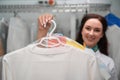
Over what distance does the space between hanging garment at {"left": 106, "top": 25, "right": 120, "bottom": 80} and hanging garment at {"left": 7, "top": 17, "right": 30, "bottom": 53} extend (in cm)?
57

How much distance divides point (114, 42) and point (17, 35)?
67 centimetres

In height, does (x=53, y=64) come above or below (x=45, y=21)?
below

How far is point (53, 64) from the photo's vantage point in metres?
1.34

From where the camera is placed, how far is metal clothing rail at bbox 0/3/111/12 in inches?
82.1

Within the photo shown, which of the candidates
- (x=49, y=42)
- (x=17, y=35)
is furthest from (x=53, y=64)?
(x=17, y=35)

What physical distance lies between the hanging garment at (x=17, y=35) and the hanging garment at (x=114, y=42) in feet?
1.89

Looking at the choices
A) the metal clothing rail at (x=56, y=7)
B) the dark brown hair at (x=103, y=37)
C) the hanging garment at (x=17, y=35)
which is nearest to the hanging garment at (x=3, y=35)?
the hanging garment at (x=17, y=35)

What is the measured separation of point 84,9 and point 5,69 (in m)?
0.93

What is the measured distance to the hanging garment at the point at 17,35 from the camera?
1.87 m

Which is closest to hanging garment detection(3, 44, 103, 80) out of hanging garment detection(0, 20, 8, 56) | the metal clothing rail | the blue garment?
hanging garment detection(0, 20, 8, 56)

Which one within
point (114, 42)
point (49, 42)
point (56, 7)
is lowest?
point (114, 42)

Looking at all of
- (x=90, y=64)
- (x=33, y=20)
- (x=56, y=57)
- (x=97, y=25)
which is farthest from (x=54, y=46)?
(x=33, y=20)

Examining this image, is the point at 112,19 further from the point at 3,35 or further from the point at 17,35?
the point at 3,35

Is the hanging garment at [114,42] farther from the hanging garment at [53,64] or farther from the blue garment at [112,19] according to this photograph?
the hanging garment at [53,64]
